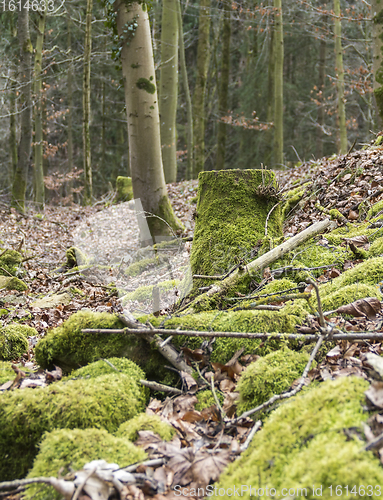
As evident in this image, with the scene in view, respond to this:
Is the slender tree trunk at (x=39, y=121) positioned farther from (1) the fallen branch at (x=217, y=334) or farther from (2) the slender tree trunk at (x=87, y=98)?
(1) the fallen branch at (x=217, y=334)

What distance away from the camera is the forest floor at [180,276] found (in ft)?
5.30

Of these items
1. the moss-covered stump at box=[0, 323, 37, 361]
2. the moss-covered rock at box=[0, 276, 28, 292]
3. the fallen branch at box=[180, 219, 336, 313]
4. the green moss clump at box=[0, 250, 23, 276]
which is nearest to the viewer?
the fallen branch at box=[180, 219, 336, 313]

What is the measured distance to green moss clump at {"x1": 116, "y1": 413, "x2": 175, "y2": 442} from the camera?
5.62 ft

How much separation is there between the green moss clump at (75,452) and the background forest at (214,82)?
1030 centimetres

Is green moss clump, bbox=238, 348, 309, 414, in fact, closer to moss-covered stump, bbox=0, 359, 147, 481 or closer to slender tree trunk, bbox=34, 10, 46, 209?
moss-covered stump, bbox=0, 359, 147, 481

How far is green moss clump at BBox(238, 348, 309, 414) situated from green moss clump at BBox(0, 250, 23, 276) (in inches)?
223

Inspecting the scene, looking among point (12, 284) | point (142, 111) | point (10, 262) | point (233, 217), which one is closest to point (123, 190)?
point (142, 111)

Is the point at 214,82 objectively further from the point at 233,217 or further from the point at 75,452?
the point at 75,452

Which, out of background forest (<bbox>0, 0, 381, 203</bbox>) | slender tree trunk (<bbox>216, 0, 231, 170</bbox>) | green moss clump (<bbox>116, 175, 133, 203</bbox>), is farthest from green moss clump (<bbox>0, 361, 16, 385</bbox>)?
slender tree trunk (<bbox>216, 0, 231, 170</bbox>)

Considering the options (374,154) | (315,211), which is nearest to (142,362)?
(315,211)

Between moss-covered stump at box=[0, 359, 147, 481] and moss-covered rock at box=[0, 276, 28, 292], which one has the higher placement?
moss-covered stump at box=[0, 359, 147, 481]

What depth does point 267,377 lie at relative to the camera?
190 cm

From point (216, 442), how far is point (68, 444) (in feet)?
2.16

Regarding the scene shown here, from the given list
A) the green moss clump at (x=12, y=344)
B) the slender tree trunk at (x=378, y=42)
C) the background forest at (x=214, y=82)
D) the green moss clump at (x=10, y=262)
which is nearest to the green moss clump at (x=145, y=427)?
the green moss clump at (x=12, y=344)
